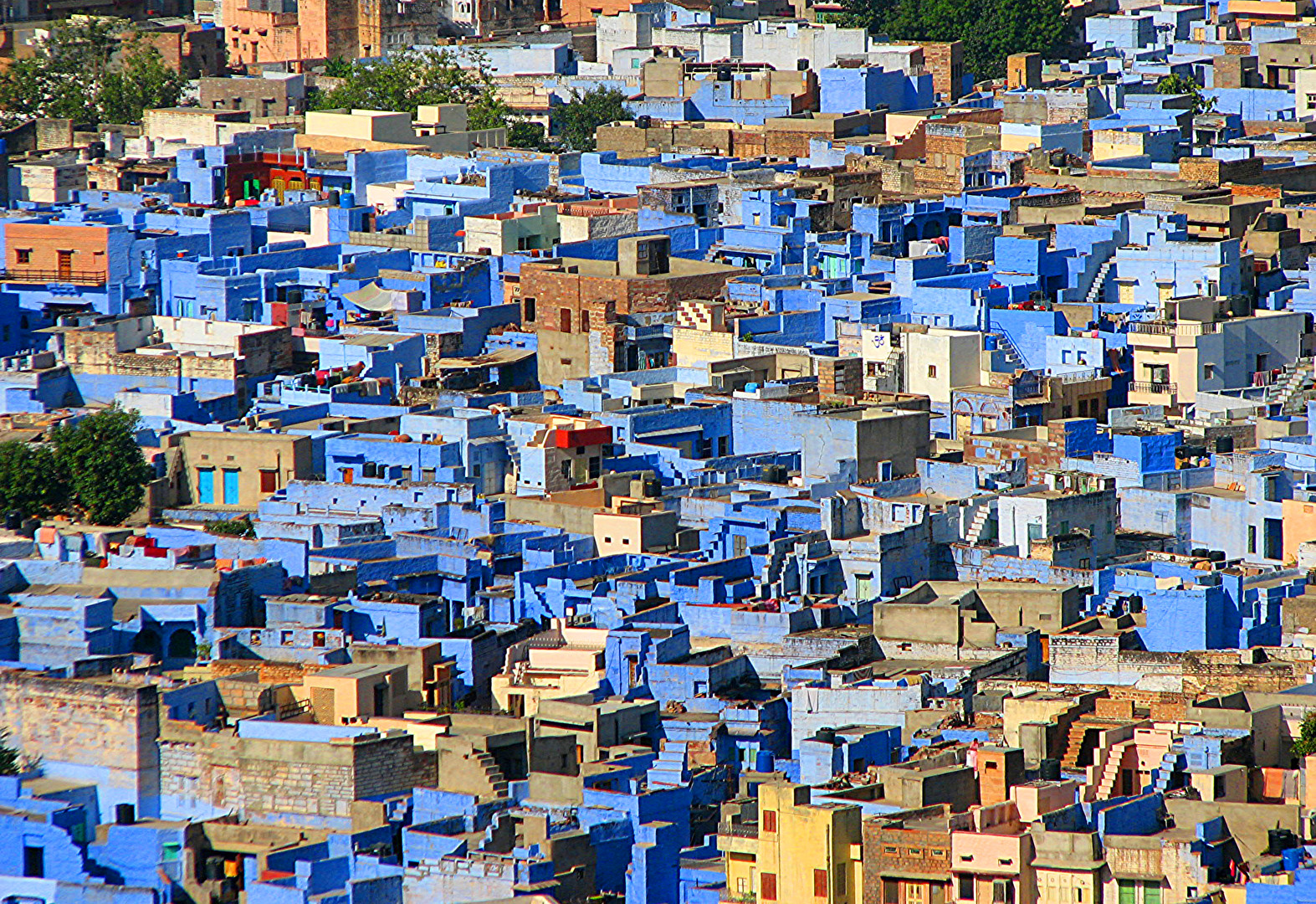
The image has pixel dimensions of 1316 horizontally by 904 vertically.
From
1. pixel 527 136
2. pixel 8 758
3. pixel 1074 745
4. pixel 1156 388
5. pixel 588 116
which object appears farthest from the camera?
pixel 588 116

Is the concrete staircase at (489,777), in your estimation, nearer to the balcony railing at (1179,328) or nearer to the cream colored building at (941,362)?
the cream colored building at (941,362)

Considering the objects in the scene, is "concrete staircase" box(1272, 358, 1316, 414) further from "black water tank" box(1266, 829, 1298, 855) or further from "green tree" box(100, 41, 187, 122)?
"green tree" box(100, 41, 187, 122)

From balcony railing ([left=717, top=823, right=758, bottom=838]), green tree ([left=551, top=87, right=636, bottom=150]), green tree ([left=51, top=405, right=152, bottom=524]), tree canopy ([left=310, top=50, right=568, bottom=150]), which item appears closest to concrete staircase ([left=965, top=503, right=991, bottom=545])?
balcony railing ([left=717, top=823, right=758, bottom=838])

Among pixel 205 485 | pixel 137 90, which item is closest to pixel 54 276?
pixel 205 485

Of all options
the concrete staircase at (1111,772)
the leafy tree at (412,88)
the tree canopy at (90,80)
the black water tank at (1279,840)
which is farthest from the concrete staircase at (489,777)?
the tree canopy at (90,80)

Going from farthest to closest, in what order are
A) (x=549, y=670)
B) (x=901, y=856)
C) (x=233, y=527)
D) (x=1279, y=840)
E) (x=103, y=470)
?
(x=103, y=470)
(x=233, y=527)
(x=549, y=670)
(x=1279, y=840)
(x=901, y=856)

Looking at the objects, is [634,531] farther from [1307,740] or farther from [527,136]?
[527,136]
